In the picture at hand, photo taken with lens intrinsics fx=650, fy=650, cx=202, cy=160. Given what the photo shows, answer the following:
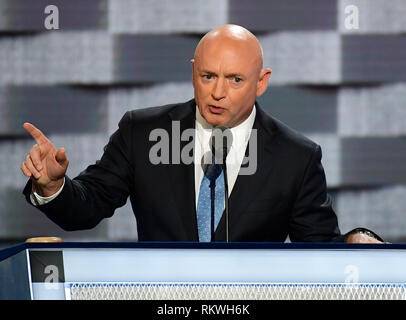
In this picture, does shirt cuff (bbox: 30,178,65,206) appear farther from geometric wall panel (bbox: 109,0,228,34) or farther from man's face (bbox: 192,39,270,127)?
geometric wall panel (bbox: 109,0,228,34)

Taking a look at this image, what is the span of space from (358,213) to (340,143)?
25 centimetres

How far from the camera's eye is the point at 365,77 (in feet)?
7.51

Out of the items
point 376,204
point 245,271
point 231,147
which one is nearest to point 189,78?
point 376,204

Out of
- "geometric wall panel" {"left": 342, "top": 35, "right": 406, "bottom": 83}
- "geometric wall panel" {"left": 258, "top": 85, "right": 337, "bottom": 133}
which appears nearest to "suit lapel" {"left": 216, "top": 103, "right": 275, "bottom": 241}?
"geometric wall panel" {"left": 258, "top": 85, "right": 337, "bottom": 133}

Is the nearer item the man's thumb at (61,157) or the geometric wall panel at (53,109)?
the man's thumb at (61,157)

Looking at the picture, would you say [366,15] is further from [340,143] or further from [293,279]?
[293,279]

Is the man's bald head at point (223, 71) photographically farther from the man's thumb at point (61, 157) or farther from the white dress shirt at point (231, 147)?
the man's thumb at point (61, 157)

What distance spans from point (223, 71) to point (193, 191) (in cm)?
25

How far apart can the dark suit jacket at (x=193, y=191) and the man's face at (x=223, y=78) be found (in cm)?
11

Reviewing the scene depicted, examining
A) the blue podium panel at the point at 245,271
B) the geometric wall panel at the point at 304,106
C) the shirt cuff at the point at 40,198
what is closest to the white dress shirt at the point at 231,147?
the shirt cuff at the point at 40,198

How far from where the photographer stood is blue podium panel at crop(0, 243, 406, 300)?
0.82m

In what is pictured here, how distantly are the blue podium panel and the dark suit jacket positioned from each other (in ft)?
1.39

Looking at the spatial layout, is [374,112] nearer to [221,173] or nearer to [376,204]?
[376,204]

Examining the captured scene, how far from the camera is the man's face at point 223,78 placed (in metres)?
1.32
